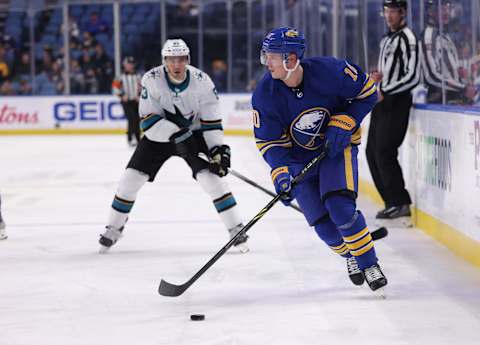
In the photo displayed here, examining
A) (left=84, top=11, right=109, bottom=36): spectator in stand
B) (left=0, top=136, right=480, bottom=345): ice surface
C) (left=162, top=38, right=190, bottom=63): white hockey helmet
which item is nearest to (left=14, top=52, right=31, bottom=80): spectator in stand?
(left=84, top=11, right=109, bottom=36): spectator in stand

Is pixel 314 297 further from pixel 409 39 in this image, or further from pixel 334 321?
pixel 409 39

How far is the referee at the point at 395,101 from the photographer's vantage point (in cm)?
554

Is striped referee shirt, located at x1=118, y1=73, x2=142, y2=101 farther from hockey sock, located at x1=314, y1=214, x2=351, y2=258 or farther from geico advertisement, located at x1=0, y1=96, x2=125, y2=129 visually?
hockey sock, located at x1=314, y1=214, x2=351, y2=258

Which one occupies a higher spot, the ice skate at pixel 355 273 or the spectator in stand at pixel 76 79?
the spectator in stand at pixel 76 79

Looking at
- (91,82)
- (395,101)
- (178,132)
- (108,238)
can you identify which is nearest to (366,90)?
(178,132)

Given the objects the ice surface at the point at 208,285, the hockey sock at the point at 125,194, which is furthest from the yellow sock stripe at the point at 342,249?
the hockey sock at the point at 125,194

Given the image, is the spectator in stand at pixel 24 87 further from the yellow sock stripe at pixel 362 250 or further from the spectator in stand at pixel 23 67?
the yellow sock stripe at pixel 362 250

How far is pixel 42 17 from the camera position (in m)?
17.0

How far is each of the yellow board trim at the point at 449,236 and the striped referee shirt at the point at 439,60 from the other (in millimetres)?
718

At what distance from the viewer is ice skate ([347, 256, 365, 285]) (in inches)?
149

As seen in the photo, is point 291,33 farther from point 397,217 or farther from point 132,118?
point 132,118

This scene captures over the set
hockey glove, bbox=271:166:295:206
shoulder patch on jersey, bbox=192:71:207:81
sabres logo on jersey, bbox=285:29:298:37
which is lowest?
hockey glove, bbox=271:166:295:206

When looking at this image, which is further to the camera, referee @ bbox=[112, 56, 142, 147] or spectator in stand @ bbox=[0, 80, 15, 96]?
spectator in stand @ bbox=[0, 80, 15, 96]

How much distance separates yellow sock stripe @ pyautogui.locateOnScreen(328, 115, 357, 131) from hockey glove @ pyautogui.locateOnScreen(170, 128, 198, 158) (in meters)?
1.24
